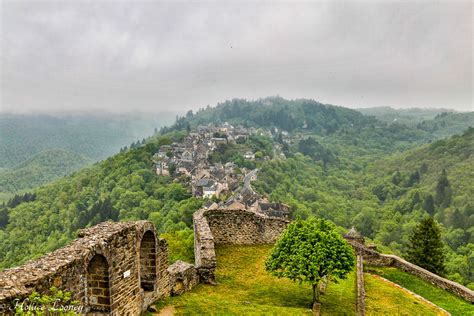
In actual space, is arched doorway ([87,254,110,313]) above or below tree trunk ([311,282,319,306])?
above

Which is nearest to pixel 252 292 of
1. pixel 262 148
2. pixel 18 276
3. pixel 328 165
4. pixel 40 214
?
pixel 18 276

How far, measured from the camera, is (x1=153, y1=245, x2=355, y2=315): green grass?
40.6 ft

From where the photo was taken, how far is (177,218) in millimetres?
68750

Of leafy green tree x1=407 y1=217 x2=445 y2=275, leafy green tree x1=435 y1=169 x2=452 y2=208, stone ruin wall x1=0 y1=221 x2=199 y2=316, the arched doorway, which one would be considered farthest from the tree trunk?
leafy green tree x1=435 y1=169 x2=452 y2=208

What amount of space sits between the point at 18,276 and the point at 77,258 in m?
1.37

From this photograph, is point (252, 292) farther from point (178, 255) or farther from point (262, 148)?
point (262, 148)

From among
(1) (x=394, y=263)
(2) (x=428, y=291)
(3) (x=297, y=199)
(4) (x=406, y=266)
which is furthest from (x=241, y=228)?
(3) (x=297, y=199)

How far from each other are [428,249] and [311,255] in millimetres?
19268

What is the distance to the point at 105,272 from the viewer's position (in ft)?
32.3

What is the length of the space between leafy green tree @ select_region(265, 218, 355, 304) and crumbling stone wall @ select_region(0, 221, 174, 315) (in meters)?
4.08

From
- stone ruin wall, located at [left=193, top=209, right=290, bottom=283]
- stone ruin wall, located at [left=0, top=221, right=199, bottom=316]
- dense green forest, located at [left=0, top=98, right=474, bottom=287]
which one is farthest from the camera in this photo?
dense green forest, located at [left=0, top=98, right=474, bottom=287]

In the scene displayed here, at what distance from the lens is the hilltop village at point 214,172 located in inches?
2884

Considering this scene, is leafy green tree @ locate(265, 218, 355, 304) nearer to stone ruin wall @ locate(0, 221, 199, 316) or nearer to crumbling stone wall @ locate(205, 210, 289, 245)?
stone ruin wall @ locate(0, 221, 199, 316)

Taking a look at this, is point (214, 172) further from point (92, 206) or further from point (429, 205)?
point (429, 205)
